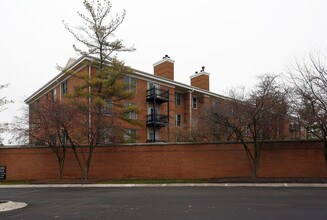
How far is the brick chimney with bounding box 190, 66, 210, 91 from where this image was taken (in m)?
49.8

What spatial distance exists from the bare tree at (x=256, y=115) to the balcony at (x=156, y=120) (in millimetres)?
Answer: 16496

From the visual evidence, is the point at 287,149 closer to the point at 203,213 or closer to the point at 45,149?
the point at 203,213

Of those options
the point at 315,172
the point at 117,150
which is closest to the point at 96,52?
the point at 117,150

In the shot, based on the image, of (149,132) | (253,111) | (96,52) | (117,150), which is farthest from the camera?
(149,132)

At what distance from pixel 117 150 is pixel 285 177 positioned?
11.7 m

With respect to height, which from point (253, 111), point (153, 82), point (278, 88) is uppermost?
point (153, 82)

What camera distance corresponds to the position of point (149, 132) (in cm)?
4200

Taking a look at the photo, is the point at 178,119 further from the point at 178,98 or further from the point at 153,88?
the point at 153,88

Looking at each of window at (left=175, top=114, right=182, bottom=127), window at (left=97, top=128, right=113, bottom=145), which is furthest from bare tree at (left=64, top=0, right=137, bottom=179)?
window at (left=175, top=114, right=182, bottom=127)

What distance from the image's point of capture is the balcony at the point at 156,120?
41094 millimetres

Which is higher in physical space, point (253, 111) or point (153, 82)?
point (153, 82)

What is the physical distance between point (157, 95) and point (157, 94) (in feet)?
0.47

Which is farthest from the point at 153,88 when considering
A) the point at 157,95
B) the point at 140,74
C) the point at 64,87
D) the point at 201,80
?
the point at 201,80

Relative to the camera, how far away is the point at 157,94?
4172 cm
